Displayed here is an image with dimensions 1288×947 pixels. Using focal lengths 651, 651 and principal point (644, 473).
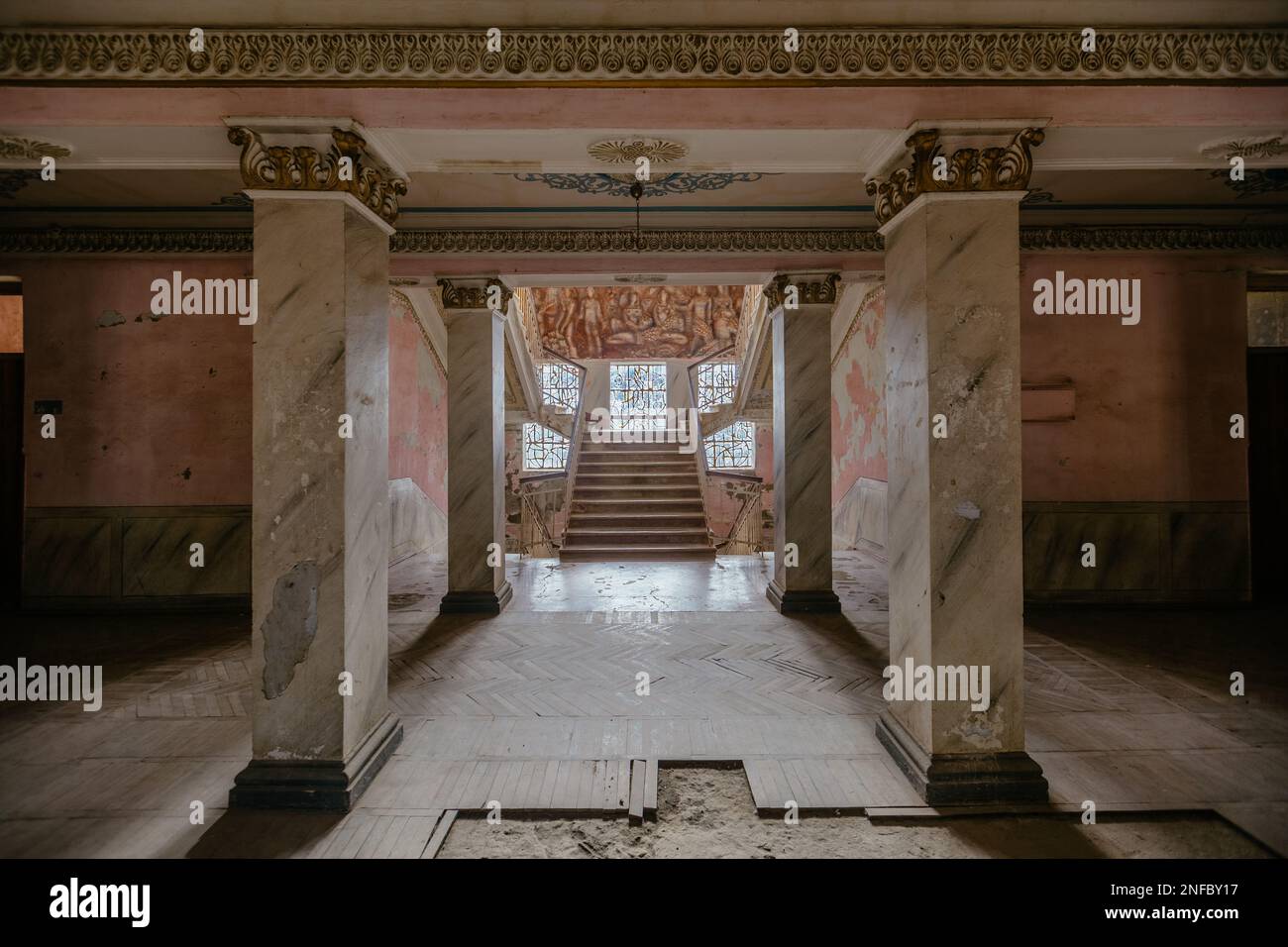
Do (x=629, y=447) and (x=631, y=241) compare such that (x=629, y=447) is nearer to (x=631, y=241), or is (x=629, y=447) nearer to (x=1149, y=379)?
(x=631, y=241)

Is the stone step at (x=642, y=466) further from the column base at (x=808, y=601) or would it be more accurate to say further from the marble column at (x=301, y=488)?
the marble column at (x=301, y=488)

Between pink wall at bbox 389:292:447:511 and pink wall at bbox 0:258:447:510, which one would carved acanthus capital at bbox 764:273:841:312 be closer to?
pink wall at bbox 0:258:447:510

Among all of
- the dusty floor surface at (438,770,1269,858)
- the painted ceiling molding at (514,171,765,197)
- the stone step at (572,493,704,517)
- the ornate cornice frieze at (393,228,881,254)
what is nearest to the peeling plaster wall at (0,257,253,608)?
the ornate cornice frieze at (393,228,881,254)

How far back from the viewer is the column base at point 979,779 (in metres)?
3.14

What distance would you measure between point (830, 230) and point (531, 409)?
30.9 feet

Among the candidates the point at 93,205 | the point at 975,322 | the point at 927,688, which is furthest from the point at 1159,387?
the point at 93,205

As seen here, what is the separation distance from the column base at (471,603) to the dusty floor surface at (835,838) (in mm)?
3841

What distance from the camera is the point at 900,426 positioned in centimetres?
355

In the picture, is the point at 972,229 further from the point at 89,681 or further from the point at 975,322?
the point at 89,681

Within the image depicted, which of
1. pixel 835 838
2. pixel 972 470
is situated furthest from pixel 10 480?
pixel 972 470

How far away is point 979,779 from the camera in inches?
125

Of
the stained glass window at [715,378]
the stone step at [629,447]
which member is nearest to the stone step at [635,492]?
the stone step at [629,447]

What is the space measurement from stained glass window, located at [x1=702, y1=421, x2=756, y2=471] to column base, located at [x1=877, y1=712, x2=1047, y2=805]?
14697 mm

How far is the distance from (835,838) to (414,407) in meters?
10.00
